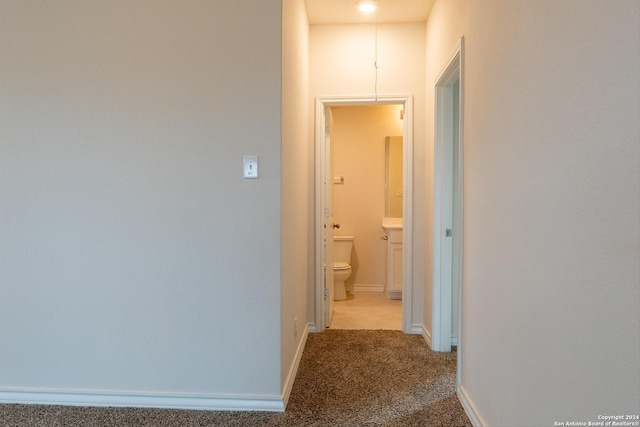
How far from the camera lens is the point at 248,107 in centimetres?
192

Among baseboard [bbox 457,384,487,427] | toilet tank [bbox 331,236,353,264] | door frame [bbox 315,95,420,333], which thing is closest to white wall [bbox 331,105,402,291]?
toilet tank [bbox 331,236,353,264]

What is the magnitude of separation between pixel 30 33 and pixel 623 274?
2.69 meters

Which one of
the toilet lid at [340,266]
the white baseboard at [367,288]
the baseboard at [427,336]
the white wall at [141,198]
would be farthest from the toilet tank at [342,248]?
the white wall at [141,198]

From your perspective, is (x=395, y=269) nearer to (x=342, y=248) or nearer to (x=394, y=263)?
(x=394, y=263)

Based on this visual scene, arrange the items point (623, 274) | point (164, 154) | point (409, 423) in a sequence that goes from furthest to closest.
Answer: point (164, 154), point (409, 423), point (623, 274)

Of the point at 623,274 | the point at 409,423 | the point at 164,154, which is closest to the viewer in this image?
the point at 623,274

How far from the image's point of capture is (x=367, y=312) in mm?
3764

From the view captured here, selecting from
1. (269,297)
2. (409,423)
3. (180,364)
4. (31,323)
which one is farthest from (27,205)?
(409,423)

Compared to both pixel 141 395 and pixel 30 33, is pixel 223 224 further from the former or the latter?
pixel 30 33

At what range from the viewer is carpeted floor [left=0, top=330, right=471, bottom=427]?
1858 mm

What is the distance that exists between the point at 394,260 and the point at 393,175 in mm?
1048

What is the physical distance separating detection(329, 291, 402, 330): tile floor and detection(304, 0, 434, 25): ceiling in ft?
8.29

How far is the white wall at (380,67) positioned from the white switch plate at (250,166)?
4.40 feet

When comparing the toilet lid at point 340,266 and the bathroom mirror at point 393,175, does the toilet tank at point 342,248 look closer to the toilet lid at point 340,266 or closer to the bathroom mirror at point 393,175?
the toilet lid at point 340,266
